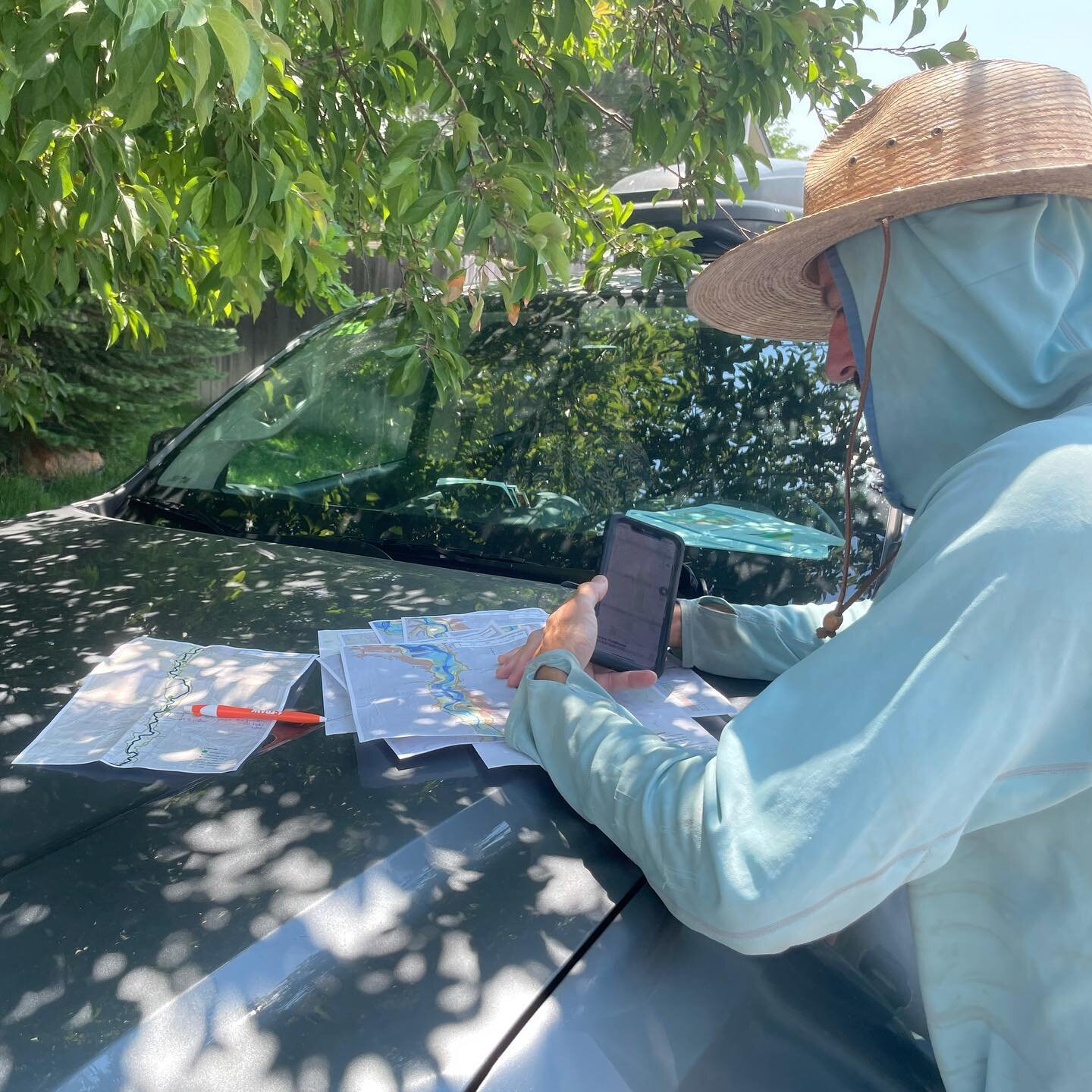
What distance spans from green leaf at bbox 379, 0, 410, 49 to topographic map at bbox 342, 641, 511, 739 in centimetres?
105

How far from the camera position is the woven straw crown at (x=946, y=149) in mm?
1177

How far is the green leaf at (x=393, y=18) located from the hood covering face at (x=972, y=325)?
0.82 metres

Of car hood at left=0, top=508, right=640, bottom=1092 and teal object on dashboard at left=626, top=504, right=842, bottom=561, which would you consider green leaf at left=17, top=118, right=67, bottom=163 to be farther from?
teal object on dashboard at left=626, top=504, right=842, bottom=561

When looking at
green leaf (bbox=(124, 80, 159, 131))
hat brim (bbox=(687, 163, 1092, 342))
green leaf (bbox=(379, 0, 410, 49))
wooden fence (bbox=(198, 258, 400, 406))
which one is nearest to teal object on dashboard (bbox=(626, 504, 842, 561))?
hat brim (bbox=(687, 163, 1092, 342))

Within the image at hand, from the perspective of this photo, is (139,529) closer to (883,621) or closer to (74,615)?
(74,615)

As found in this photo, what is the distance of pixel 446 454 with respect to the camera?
2645mm

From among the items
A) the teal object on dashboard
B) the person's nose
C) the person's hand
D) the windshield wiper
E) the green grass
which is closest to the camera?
the person's nose

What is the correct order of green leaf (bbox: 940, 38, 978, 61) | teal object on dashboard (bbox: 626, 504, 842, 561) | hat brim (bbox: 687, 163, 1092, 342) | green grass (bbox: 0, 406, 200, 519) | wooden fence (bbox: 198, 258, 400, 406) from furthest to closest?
wooden fence (bbox: 198, 258, 400, 406), green grass (bbox: 0, 406, 200, 519), green leaf (bbox: 940, 38, 978, 61), teal object on dashboard (bbox: 626, 504, 842, 561), hat brim (bbox: 687, 163, 1092, 342)

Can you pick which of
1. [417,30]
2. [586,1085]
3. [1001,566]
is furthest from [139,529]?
[1001,566]

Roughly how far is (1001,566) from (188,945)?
93 cm

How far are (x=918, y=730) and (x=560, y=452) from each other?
1.72 m

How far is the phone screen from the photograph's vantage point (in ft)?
5.92

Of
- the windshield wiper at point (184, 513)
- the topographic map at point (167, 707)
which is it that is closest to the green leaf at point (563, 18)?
the topographic map at point (167, 707)

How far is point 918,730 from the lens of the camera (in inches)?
34.7
